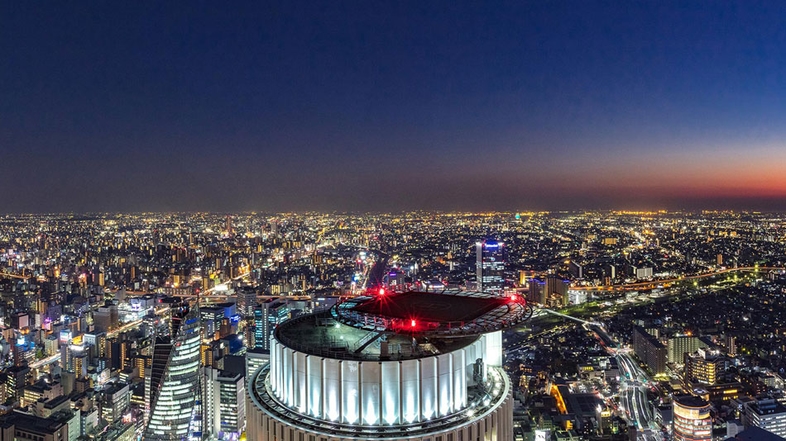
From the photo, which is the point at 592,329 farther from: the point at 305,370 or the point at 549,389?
the point at 305,370

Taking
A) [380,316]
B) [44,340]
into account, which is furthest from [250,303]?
[380,316]

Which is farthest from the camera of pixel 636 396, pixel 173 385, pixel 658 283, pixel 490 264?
pixel 658 283

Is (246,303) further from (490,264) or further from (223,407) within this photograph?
(490,264)

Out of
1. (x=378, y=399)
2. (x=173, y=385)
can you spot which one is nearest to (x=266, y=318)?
(x=173, y=385)

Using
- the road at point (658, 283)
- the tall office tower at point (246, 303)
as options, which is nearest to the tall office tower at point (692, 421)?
the road at point (658, 283)

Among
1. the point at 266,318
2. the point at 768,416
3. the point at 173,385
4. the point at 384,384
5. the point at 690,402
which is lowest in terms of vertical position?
the point at 768,416

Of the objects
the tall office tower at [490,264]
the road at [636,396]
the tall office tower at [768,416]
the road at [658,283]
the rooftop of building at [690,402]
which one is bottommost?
the road at [636,396]

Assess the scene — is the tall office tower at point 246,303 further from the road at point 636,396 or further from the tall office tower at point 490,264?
the road at point 636,396
